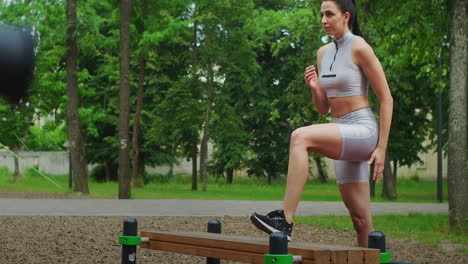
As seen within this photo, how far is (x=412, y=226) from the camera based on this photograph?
1384 centimetres

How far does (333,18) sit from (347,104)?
416 mm

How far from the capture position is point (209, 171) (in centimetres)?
4431

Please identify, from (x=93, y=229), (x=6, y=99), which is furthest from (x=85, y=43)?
(x=6, y=99)

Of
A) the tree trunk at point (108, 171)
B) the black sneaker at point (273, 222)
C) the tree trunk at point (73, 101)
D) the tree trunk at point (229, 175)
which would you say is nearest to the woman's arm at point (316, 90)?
the black sneaker at point (273, 222)

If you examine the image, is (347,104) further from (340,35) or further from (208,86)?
(208,86)

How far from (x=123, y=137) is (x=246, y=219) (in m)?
9.11

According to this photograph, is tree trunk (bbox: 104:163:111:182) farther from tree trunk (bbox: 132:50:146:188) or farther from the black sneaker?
the black sneaker

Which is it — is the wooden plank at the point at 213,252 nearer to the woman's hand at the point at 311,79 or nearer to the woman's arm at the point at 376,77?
the woman's arm at the point at 376,77

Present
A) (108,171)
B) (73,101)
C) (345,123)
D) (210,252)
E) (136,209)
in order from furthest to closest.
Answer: (108,171), (73,101), (136,209), (210,252), (345,123)

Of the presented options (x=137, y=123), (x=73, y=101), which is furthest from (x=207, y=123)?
(x=73, y=101)

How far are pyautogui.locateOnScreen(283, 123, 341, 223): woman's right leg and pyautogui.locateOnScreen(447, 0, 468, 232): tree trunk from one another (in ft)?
29.3

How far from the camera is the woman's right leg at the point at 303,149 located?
11.8 feet

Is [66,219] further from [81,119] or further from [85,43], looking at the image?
[81,119]

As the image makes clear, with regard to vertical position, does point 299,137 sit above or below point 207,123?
below
